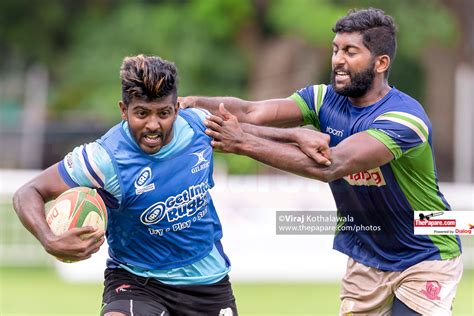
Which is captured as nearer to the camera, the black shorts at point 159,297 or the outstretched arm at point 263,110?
the black shorts at point 159,297

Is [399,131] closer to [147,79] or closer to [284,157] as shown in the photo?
[284,157]

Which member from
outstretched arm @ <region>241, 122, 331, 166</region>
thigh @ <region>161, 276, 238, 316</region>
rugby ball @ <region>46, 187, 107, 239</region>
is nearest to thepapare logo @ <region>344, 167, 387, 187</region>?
outstretched arm @ <region>241, 122, 331, 166</region>

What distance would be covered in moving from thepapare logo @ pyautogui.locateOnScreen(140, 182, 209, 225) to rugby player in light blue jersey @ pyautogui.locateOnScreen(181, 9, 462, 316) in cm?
35

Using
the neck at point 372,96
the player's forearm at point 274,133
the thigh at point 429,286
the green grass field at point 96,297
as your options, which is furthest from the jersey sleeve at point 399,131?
the green grass field at point 96,297

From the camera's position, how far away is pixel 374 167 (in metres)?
6.86

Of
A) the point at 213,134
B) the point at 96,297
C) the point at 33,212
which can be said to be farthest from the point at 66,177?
the point at 96,297

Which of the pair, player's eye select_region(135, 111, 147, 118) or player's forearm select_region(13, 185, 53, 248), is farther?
player's eye select_region(135, 111, 147, 118)

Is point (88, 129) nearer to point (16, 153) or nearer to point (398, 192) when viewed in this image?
point (16, 153)

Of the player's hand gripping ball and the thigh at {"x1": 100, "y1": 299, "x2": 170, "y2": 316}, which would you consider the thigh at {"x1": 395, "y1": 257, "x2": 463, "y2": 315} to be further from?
the player's hand gripping ball

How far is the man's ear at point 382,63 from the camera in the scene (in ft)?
23.8

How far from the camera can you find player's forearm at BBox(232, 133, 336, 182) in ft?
22.0

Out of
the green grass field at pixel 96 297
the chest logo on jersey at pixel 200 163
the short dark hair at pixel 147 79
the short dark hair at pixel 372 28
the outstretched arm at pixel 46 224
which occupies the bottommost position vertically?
the green grass field at pixel 96 297

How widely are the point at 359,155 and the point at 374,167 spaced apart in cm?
15

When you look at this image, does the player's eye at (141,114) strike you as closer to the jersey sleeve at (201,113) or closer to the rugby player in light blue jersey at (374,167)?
the rugby player in light blue jersey at (374,167)
